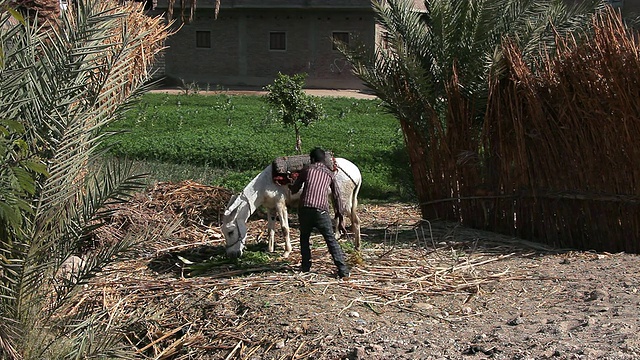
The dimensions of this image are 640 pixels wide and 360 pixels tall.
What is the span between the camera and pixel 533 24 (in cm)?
1065

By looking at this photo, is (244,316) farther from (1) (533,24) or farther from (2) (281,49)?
(2) (281,49)

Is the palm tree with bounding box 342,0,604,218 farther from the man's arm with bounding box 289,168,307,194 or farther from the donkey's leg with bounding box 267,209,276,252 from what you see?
the man's arm with bounding box 289,168,307,194

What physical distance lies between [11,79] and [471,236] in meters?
6.02

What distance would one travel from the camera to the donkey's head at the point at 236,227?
29.1ft

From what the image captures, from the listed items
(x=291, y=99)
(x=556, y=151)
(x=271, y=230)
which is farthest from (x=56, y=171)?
(x=291, y=99)

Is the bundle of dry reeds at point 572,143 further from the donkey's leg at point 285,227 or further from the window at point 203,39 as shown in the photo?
the window at point 203,39

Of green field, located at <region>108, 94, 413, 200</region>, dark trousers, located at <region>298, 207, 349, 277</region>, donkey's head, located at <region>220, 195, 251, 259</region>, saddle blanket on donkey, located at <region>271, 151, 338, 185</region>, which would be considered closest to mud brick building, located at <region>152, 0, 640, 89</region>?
green field, located at <region>108, 94, 413, 200</region>

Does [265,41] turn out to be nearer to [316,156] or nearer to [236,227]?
[236,227]

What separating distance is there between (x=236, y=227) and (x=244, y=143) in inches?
357

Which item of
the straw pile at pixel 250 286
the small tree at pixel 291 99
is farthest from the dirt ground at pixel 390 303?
the small tree at pixel 291 99

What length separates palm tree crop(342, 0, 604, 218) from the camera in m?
10.5

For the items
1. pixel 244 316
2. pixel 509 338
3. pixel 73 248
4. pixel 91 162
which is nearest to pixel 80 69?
pixel 91 162

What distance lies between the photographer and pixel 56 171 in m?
5.93

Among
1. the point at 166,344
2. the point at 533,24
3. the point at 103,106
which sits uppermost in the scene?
the point at 533,24
